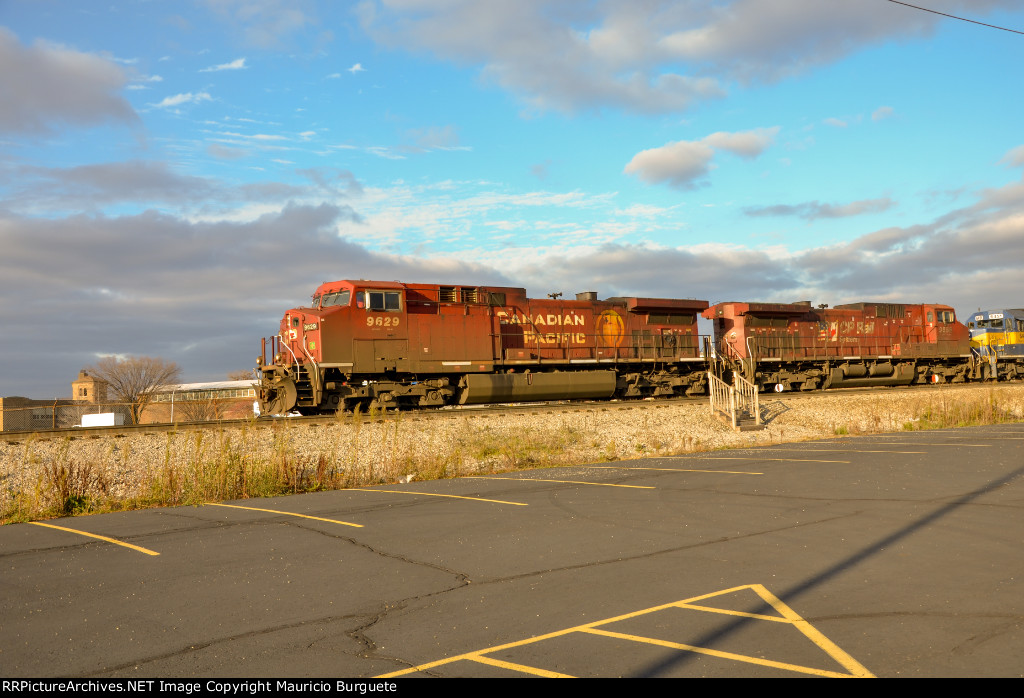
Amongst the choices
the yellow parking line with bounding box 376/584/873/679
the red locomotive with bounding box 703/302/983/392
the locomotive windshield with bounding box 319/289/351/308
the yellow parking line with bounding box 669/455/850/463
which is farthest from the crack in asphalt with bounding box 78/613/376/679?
the red locomotive with bounding box 703/302/983/392

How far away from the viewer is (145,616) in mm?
5277

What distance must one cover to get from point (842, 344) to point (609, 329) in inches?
547

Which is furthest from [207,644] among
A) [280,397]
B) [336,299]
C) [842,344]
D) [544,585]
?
[842,344]

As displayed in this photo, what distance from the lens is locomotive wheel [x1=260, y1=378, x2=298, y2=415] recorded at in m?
21.2

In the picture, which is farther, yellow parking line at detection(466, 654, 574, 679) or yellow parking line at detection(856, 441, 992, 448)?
yellow parking line at detection(856, 441, 992, 448)

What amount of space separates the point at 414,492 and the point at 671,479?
415cm

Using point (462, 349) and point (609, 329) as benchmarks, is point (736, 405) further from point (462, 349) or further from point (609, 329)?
point (462, 349)

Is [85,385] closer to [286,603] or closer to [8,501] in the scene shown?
[8,501]

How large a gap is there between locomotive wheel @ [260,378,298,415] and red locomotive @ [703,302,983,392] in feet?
59.1

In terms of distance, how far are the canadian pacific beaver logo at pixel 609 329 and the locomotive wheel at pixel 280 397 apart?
11908 mm

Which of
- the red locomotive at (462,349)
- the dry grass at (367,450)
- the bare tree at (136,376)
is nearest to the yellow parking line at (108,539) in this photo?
the dry grass at (367,450)

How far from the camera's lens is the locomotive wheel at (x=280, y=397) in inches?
835

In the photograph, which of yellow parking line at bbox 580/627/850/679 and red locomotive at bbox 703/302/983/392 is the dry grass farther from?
yellow parking line at bbox 580/627/850/679
